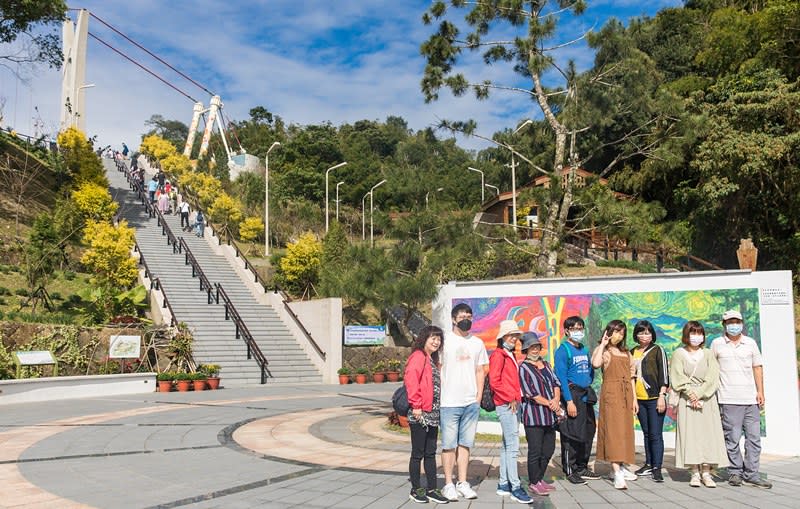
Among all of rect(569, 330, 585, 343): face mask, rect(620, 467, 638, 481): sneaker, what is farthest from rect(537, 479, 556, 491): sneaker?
rect(569, 330, 585, 343): face mask

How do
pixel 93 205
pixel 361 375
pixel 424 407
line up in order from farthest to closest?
pixel 93 205, pixel 361 375, pixel 424 407

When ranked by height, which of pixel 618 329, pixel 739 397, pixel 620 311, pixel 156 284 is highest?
pixel 156 284

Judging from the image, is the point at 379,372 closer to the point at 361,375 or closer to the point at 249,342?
the point at 361,375

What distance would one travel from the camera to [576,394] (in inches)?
237

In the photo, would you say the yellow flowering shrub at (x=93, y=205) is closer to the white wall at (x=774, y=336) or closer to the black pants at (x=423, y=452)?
the white wall at (x=774, y=336)

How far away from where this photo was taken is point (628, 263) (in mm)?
29844

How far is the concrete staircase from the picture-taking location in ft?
61.6

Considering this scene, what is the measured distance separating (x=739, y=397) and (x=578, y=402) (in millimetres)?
1501

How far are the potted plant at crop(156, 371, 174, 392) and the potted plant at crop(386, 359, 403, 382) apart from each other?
6.93 meters

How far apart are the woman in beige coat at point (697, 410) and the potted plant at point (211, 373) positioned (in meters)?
13.2

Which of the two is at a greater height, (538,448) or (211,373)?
(538,448)

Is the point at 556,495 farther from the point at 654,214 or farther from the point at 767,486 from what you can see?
the point at 654,214

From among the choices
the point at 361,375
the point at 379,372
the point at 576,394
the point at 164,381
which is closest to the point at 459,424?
the point at 576,394

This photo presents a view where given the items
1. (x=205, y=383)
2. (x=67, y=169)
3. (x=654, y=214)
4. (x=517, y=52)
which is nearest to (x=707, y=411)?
(x=654, y=214)
